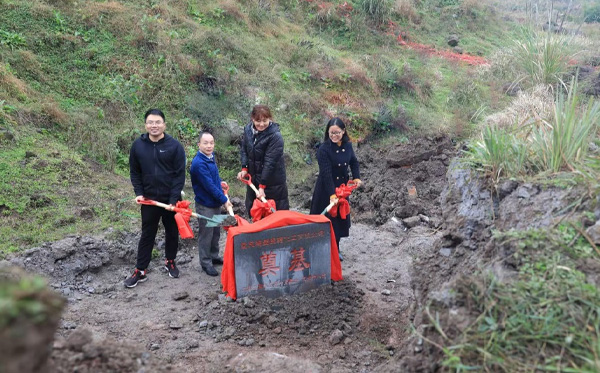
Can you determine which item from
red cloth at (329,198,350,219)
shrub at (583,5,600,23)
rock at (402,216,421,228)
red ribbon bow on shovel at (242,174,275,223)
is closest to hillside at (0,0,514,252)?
red ribbon bow on shovel at (242,174,275,223)

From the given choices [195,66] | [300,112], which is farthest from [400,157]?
[195,66]

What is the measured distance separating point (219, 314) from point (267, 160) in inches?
71.1

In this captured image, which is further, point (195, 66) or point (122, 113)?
point (195, 66)

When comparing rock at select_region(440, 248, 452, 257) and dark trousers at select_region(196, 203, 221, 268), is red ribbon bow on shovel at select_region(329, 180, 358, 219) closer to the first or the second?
dark trousers at select_region(196, 203, 221, 268)

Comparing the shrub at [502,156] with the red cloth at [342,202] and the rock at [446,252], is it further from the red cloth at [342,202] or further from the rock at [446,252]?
the red cloth at [342,202]

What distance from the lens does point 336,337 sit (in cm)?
430

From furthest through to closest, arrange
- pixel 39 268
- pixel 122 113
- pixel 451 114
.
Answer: pixel 451 114 → pixel 122 113 → pixel 39 268

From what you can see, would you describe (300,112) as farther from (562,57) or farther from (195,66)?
(562,57)

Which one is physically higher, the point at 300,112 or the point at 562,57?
the point at 562,57

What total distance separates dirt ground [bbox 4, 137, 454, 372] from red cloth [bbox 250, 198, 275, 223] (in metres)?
0.90

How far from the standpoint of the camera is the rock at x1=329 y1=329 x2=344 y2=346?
4.29 metres

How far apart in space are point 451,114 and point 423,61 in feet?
11.5

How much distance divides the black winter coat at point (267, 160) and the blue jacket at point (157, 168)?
2.84ft

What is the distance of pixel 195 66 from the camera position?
32.6 feet
